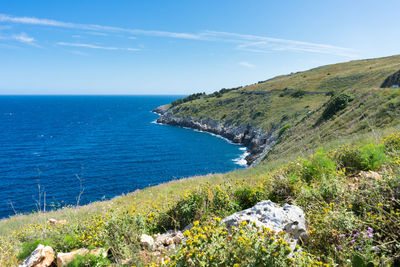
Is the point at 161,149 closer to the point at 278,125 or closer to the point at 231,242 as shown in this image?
the point at 278,125

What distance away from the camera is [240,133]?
2776 inches

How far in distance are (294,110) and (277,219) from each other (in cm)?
6175

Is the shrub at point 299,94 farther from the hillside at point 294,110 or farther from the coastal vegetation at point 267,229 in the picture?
the coastal vegetation at point 267,229

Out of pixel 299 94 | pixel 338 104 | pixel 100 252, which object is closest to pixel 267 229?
pixel 100 252

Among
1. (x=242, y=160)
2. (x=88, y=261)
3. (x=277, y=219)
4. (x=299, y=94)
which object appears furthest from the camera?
(x=299, y=94)

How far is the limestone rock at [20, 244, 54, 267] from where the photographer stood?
4590 millimetres

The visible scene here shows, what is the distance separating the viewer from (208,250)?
3059 mm

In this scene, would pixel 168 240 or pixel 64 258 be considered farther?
pixel 168 240

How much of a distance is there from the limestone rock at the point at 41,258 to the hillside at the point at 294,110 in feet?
83.0

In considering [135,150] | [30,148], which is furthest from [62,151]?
[135,150]

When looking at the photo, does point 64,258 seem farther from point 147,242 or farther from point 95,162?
point 95,162

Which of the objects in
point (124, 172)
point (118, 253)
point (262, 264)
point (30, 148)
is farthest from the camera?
point (30, 148)

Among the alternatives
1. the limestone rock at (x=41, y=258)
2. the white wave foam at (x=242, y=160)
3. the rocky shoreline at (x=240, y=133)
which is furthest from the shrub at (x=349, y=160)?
the white wave foam at (x=242, y=160)

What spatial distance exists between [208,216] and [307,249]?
232cm
